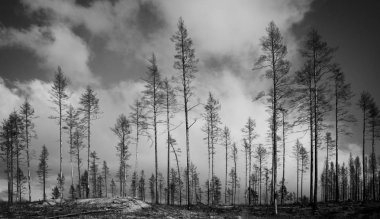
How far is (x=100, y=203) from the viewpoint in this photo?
15.6 m

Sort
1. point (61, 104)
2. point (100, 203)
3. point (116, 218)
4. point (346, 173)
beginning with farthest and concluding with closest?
point (346, 173) < point (61, 104) < point (100, 203) < point (116, 218)

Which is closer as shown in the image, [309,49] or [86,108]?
[309,49]

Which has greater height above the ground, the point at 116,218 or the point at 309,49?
the point at 309,49

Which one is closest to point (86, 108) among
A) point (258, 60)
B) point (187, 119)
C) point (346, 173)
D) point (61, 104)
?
point (61, 104)

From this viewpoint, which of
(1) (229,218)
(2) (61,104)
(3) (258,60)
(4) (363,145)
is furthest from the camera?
(4) (363,145)

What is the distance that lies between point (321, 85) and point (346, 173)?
60.4m

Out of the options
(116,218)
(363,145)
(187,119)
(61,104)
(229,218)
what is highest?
(61,104)

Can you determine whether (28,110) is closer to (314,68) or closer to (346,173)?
(314,68)

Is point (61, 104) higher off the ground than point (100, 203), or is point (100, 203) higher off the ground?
point (61, 104)

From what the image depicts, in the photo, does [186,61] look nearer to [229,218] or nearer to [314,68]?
[314,68]

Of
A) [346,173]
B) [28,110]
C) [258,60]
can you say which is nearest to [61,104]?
[28,110]

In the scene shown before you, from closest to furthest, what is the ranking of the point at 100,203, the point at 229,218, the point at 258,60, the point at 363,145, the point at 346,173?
the point at 229,218
the point at 100,203
the point at 258,60
the point at 363,145
the point at 346,173

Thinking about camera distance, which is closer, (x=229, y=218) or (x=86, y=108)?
(x=229, y=218)

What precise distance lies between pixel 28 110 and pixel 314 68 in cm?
3234
